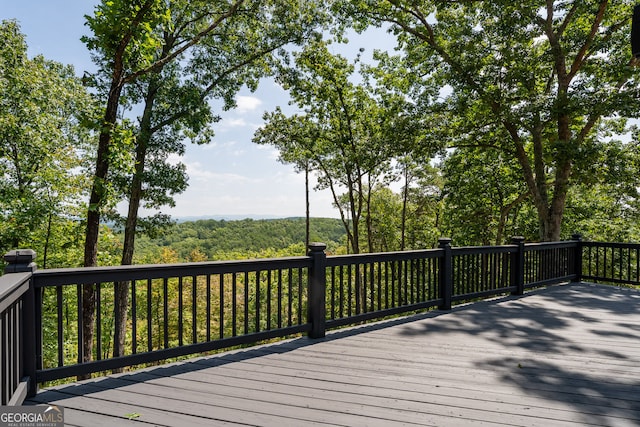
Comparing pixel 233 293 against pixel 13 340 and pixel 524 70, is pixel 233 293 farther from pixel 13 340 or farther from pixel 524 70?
pixel 524 70

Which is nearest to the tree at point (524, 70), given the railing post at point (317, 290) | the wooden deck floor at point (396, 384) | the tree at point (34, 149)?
the wooden deck floor at point (396, 384)

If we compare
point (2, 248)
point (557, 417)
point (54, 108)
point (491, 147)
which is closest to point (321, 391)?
point (557, 417)

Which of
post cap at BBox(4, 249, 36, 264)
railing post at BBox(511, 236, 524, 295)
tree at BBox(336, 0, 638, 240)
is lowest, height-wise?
railing post at BBox(511, 236, 524, 295)

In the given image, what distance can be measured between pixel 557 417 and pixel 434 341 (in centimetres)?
169

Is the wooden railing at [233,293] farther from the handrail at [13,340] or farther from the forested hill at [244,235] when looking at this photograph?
the forested hill at [244,235]

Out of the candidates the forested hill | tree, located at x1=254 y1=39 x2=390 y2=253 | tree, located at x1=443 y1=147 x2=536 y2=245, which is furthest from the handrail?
the forested hill

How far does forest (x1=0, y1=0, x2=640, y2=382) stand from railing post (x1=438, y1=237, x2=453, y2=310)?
21.6ft

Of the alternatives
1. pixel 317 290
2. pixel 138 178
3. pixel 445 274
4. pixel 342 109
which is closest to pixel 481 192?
pixel 342 109

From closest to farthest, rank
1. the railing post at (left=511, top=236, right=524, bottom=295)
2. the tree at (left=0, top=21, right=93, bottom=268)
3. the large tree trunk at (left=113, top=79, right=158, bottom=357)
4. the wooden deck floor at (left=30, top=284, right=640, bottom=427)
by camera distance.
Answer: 1. the wooden deck floor at (left=30, top=284, right=640, bottom=427)
2. the railing post at (left=511, top=236, right=524, bottom=295)
3. the tree at (left=0, top=21, right=93, bottom=268)
4. the large tree trunk at (left=113, top=79, right=158, bottom=357)

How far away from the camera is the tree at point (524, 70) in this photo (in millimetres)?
10102

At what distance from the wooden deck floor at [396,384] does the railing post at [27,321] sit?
22 cm

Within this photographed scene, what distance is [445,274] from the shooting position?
553cm

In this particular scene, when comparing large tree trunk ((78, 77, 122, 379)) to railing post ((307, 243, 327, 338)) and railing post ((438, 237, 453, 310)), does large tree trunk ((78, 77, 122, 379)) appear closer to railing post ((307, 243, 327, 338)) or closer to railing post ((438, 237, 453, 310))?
railing post ((307, 243, 327, 338))

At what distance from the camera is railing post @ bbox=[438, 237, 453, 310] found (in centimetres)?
550
